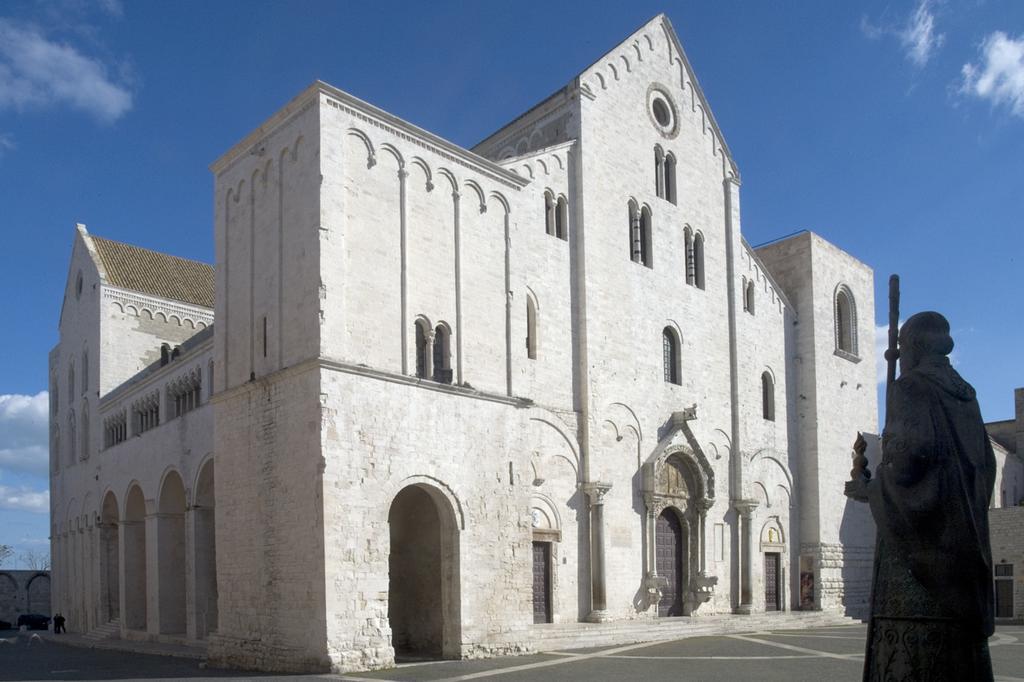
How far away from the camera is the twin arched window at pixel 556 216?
23.0 metres

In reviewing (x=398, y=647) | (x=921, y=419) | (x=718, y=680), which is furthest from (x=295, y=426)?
(x=921, y=419)

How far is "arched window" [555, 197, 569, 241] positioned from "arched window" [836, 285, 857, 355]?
1340 cm

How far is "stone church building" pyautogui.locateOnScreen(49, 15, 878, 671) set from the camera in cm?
1675

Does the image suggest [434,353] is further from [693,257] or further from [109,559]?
[109,559]

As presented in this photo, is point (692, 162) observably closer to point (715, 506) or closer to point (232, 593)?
point (715, 506)

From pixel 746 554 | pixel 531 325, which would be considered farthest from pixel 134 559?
pixel 746 554

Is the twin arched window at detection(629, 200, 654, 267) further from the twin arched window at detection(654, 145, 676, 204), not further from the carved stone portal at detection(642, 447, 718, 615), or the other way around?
the carved stone portal at detection(642, 447, 718, 615)

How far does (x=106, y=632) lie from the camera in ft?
93.0

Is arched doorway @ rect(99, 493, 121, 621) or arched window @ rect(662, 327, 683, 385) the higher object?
arched window @ rect(662, 327, 683, 385)

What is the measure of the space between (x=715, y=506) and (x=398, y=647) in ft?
35.4

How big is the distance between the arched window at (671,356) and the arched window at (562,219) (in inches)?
173

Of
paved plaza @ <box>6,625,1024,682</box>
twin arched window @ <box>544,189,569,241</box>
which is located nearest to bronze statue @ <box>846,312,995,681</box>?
paved plaza @ <box>6,625,1024,682</box>

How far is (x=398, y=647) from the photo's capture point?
62.2 ft

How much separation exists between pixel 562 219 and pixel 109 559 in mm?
18050
